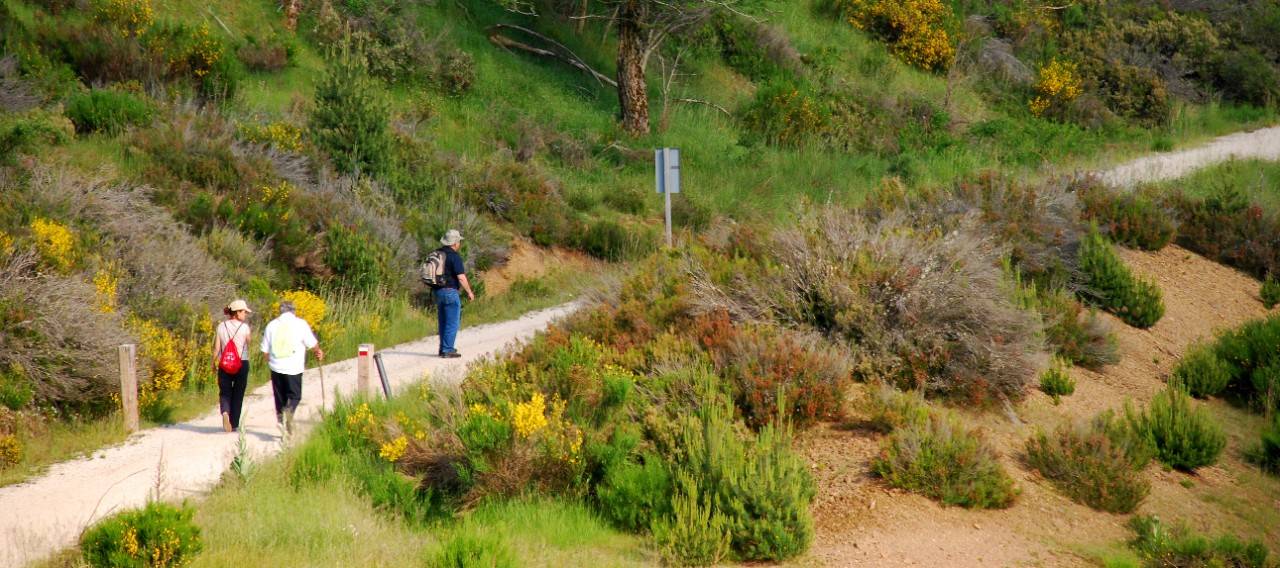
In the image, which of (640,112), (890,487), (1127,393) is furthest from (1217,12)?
(890,487)

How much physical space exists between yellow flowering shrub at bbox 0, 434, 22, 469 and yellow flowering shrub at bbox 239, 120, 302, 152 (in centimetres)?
941

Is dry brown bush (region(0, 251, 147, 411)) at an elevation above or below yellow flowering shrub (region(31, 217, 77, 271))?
below

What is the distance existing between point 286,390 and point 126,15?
13.9m

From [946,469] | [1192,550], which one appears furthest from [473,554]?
[1192,550]

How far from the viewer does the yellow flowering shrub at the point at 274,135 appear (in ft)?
60.6

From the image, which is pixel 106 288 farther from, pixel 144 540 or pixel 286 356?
pixel 144 540

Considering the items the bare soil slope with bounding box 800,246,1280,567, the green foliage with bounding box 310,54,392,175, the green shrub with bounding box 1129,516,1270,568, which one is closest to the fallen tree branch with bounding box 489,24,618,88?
the green foliage with bounding box 310,54,392,175

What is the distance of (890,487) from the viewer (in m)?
8.73

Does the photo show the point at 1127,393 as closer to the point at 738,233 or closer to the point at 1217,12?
the point at 738,233

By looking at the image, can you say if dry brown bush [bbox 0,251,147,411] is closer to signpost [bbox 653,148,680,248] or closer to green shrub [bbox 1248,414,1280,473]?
signpost [bbox 653,148,680,248]

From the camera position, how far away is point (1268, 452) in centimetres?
1084

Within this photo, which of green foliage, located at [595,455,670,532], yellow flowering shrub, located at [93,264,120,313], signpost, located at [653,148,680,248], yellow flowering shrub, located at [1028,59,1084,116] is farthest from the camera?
yellow flowering shrub, located at [1028,59,1084,116]

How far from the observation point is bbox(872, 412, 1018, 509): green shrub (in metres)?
8.60

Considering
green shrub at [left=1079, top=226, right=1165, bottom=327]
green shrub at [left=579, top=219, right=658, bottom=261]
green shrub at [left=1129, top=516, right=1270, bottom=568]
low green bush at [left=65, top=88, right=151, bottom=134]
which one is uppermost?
low green bush at [left=65, top=88, right=151, bottom=134]
